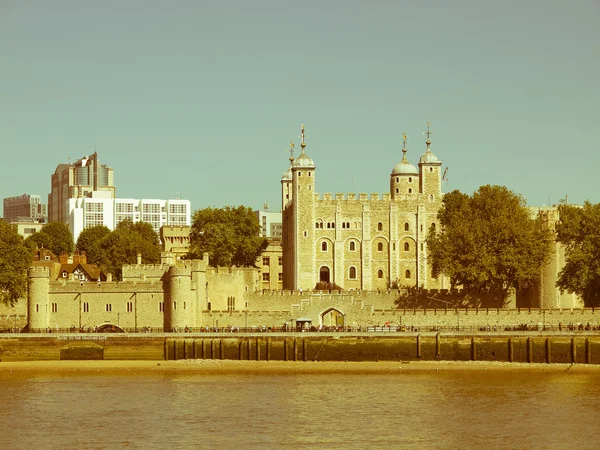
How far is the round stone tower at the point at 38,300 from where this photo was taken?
90.7 metres

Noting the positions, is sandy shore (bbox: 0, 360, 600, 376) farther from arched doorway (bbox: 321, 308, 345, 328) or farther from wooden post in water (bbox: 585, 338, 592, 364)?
arched doorway (bbox: 321, 308, 345, 328)

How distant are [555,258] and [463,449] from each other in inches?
1842

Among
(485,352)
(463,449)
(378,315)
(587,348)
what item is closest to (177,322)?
(378,315)

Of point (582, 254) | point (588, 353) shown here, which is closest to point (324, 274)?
point (582, 254)

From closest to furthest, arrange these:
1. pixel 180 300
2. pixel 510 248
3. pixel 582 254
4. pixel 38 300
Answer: pixel 180 300, pixel 38 300, pixel 582 254, pixel 510 248

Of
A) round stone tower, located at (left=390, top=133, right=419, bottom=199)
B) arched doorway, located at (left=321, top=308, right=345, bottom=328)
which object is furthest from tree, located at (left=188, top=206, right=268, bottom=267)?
arched doorway, located at (left=321, top=308, right=345, bottom=328)

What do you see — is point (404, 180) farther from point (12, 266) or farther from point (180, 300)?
point (12, 266)

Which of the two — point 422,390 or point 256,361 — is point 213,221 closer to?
point 256,361

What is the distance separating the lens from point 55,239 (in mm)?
162000

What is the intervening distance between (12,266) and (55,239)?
6931 centimetres

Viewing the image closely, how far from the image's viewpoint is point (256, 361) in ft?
268

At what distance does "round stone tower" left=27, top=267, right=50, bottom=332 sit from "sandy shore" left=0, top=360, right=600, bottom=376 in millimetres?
8932

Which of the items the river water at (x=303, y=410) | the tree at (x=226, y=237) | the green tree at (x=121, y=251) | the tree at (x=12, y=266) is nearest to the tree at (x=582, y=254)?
the river water at (x=303, y=410)

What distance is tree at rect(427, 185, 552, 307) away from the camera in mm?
95375
